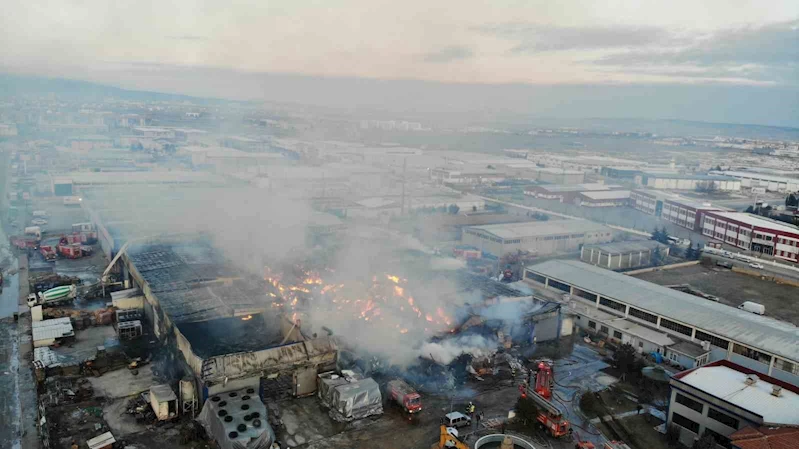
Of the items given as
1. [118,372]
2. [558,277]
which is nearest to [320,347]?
[118,372]

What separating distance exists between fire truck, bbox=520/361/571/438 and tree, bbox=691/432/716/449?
5.43 feet

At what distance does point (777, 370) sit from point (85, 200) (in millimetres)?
23488

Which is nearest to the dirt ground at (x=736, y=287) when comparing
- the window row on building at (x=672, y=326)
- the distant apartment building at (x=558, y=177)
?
the window row on building at (x=672, y=326)

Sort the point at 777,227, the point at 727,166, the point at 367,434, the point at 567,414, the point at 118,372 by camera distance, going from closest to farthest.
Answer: the point at 367,434 < the point at 567,414 < the point at 118,372 < the point at 777,227 < the point at 727,166

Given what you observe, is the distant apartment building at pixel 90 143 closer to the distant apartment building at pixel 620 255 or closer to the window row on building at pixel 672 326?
the distant apartment building at pixel 620 255

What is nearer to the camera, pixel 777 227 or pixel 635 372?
pixel 635 372

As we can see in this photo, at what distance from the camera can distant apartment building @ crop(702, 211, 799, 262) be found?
19516mm

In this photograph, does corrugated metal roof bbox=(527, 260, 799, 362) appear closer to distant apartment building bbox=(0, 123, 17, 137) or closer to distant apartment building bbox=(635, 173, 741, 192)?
distant apartment building bbox=(635, 173, 741, 192)

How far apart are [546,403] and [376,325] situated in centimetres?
362

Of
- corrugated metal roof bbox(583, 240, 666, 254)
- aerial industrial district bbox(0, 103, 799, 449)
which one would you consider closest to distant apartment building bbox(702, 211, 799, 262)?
aerial industrial district bbox(0, 103, 799, 449)

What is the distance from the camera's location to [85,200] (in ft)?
73.4

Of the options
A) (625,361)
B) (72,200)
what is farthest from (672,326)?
(72,200)

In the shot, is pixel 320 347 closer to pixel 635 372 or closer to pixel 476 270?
pixel 635 372

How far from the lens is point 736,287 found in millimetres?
16219
